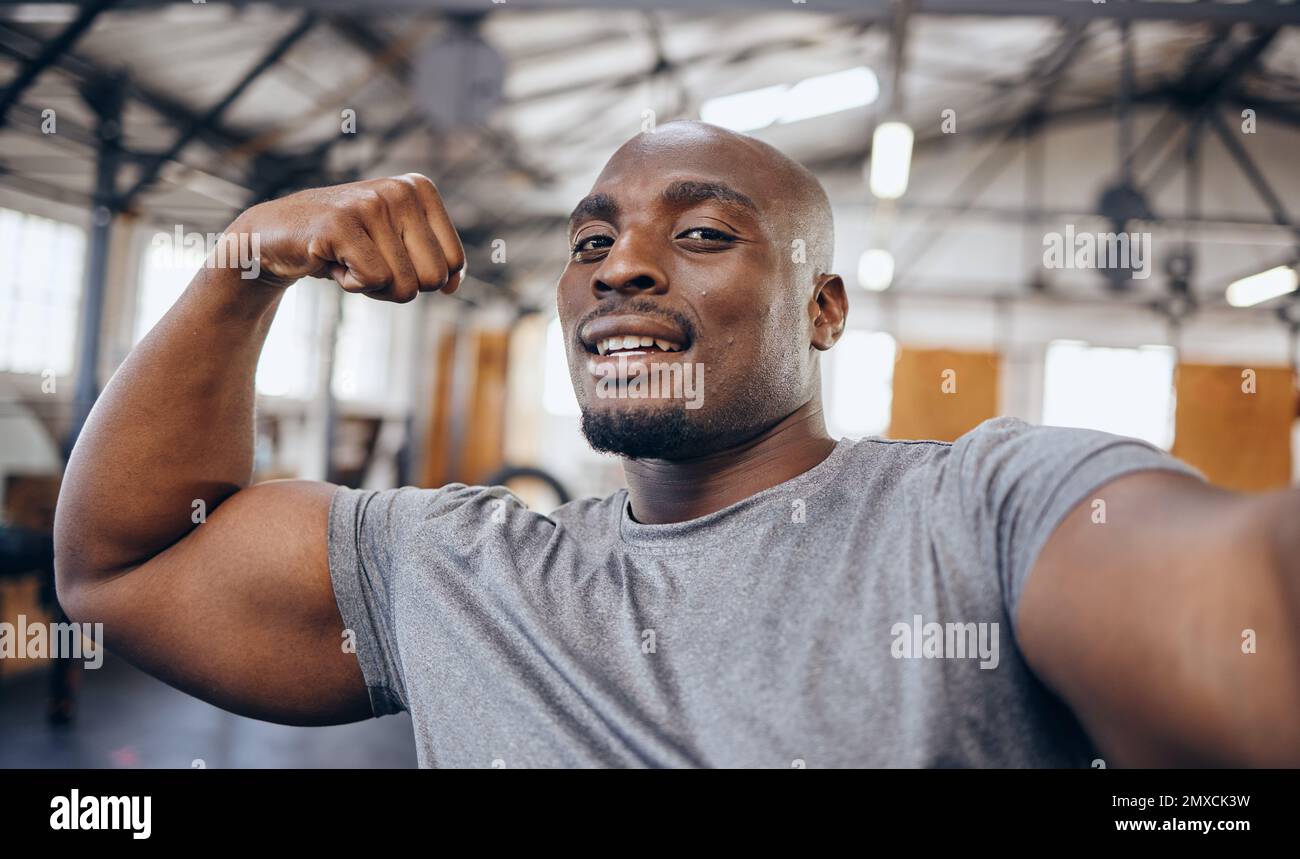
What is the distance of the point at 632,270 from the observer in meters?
1.19

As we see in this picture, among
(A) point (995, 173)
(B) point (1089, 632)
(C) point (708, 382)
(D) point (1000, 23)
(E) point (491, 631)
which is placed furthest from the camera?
(A) point (995, 173)

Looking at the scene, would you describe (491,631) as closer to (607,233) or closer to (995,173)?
(607,233)

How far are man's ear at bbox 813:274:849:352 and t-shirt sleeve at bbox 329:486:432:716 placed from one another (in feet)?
2.08

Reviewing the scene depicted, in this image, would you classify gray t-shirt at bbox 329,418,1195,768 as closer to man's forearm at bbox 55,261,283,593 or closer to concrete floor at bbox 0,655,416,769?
man's forearm at bbox 55,261,283,593

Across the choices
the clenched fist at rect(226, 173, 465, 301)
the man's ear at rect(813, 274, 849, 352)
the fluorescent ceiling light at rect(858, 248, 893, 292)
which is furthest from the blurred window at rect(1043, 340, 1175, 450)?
the clenched fist at rect(226, 173, 465, 301)

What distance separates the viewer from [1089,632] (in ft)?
2.62

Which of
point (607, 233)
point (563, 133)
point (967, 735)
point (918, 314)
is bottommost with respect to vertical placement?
point (967, 735)

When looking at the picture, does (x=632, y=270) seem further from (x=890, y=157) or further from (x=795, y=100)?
(x=795, y=100)

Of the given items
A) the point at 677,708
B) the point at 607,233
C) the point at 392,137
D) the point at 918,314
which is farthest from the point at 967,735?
the point at 918,314

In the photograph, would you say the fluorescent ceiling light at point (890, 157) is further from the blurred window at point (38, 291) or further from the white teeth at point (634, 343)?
the blurred window at point (38, 291)

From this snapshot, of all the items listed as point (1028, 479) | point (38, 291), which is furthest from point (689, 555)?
point (38, 291)

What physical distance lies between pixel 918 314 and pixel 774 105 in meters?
3.99

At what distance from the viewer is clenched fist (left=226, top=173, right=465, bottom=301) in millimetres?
1134
